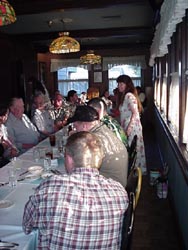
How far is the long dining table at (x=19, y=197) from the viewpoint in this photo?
1.33 m

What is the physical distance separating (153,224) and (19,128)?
187cm

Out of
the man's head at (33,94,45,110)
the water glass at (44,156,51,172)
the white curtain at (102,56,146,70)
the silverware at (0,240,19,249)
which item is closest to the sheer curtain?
the water glass at (44,156,51,172)

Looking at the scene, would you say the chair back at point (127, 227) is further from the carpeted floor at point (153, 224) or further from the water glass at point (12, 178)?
the carpeted floor at point (153, 224)

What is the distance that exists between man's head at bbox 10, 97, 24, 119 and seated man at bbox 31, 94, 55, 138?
0.67m

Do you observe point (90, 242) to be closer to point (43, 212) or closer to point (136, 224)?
point (43, 212)

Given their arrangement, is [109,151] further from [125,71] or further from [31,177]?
[125,71]

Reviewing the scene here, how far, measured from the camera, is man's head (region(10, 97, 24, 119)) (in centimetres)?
362

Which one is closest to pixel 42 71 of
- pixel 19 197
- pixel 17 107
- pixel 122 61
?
pixel 122 61

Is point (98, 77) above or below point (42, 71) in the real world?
→ below

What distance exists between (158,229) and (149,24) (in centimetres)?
455

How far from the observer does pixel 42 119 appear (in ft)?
14.8

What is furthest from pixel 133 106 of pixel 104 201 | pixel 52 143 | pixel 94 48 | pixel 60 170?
pixel 94 48

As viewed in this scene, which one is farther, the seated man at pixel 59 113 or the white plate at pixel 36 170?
the seated man at pixel 59 113

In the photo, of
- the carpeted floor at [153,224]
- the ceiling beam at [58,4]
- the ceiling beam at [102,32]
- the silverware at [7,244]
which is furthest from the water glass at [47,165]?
the ceiling beam at [102,32]
